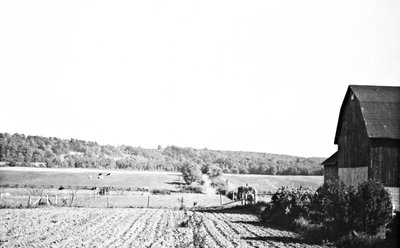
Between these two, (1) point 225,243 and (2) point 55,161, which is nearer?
(1) point 225,243

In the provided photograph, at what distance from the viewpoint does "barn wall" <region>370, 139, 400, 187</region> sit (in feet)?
96.4

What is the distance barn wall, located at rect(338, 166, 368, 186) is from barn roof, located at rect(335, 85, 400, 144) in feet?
9.44

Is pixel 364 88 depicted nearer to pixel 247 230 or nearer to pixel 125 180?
pixel 247 230

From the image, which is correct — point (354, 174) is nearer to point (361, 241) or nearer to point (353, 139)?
point (353, 139)

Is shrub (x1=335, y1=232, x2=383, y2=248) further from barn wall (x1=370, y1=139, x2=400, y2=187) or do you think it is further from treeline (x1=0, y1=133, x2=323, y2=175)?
treeline (x1=0, y1=133, x2=323, y2=175)

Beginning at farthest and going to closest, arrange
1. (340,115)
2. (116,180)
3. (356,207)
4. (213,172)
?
1. (213,172)
2. (116,180)
3. (340,115)
4. (356,207)

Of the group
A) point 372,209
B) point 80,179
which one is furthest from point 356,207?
point 80,179

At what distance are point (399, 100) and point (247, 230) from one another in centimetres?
1597

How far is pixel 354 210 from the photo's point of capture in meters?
20.2

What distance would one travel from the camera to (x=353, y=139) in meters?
33.1

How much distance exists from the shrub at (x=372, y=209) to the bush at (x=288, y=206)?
6.97 meters

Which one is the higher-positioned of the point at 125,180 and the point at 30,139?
the point at 30,139

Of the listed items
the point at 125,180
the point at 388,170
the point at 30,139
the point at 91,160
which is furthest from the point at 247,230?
the point at 30,139

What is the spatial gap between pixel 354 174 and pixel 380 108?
5316mm
